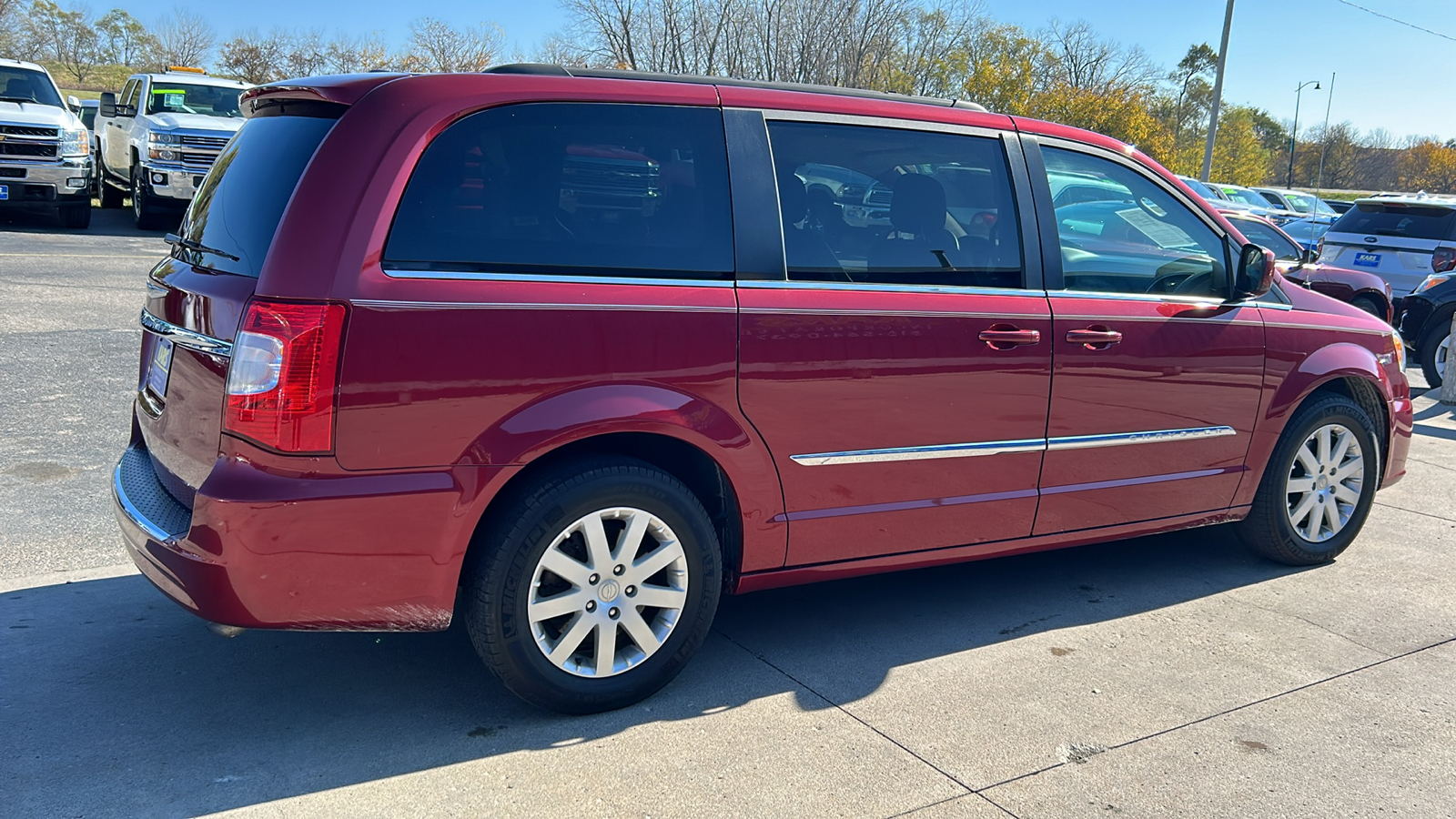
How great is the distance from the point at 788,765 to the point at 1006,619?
153 centimetres

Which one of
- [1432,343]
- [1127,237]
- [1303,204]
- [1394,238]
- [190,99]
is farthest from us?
[1303,204]

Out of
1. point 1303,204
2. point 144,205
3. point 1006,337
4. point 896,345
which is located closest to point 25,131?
point 144,205

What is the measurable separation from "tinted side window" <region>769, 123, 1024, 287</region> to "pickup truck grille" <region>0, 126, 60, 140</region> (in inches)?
576

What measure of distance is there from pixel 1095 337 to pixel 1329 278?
9.88 metres

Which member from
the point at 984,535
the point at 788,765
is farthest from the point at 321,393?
the point at 984,535

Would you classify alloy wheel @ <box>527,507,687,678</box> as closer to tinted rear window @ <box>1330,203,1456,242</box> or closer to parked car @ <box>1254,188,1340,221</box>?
tinted rear window @ <box>1330,203,1456,242</box>

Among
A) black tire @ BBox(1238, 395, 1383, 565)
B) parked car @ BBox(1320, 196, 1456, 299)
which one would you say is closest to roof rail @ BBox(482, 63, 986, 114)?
black tire @ BBox(1238, 395, 1383, 565)

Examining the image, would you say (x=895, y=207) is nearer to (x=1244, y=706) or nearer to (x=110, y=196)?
(x=1244, y=706)

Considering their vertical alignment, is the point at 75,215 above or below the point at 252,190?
below

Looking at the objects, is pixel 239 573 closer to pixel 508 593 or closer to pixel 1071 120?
pixel 508 593

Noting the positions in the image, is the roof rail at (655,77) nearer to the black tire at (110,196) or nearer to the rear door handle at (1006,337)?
the rear door handle at (1006,337)

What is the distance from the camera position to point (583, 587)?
336 centimetres

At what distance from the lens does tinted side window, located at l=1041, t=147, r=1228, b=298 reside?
14.2 ft

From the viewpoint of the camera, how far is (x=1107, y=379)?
427 cm
